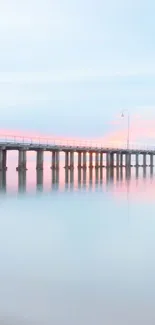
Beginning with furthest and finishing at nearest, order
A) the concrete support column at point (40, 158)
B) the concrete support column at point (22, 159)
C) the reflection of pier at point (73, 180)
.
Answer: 1. the concrete support column at point (40, 158)
2. the concrete support column at point (22, 159)
3. the reflection of pier at point (73, 180)

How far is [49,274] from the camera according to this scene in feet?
26.9

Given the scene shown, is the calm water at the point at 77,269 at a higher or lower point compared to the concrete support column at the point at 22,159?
lower

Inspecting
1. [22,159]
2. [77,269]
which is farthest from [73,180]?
[77,269]

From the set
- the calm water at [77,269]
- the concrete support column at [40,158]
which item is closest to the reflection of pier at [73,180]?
the concrete support column at [40,158]

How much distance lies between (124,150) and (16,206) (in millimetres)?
52872

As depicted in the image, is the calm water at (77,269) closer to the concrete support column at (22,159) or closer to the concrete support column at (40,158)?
the concrete support column at (22,159)

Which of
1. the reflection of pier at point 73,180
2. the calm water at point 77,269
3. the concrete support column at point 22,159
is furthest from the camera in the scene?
the concrete support column at point 22,159

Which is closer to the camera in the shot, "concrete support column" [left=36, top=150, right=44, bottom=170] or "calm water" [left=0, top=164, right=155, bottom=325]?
"calm water" [left=0, top=164, right=155, bottom=325]

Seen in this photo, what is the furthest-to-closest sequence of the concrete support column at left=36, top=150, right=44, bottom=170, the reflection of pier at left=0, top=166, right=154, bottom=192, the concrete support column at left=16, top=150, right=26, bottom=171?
the concrete support column at left=36, top=150, right=44, bottom=170 < the concrete support column at left=16, top=150, right=26, bottom=171 < the reflection of pier at left=0, top=166, right=154, bottom=192

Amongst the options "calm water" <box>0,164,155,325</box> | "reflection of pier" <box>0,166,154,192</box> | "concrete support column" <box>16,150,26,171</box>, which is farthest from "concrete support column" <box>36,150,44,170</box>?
"calm water" <box>0,164,155,325</box>

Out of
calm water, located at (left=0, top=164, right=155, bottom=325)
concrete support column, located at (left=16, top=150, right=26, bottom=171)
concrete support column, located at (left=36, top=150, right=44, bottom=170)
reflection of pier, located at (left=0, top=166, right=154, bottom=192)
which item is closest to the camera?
calm water, located at (left=0, top=164, right=155, bottom=325)

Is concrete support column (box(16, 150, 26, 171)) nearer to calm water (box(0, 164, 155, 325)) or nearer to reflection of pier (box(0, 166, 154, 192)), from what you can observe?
reflection of pier (box(0, 166, 154, 192))

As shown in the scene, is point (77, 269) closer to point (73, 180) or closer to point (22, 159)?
point (73, 180)

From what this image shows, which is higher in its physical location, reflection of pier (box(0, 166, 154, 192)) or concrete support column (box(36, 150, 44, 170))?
concrete support column (box(36, 150, 44, 170))
